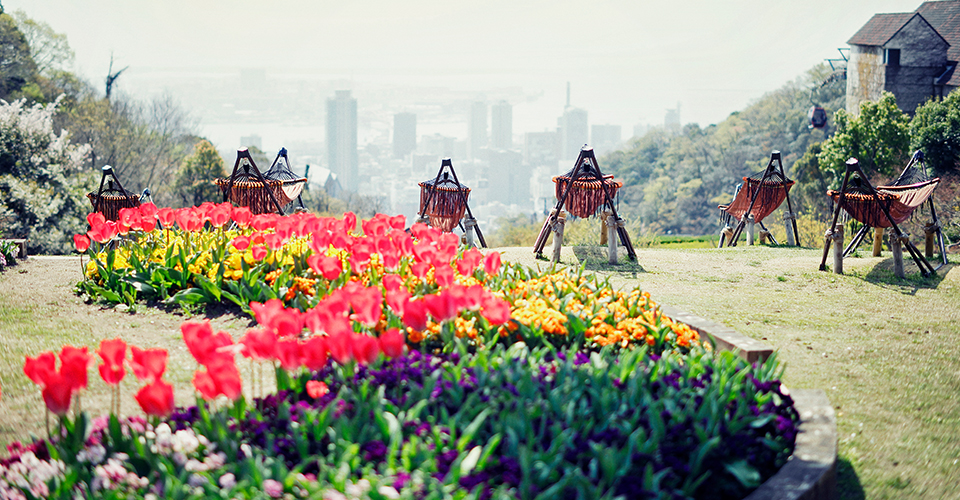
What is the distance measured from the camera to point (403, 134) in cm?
13825

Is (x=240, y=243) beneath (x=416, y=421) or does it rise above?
above

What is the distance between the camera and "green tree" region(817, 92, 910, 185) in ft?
73.7

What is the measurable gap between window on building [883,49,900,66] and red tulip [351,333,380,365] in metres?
34.3

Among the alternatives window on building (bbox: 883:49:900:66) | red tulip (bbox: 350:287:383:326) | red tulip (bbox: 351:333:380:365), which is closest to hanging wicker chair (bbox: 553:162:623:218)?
red tulip (bbox: 350:287:383:326)

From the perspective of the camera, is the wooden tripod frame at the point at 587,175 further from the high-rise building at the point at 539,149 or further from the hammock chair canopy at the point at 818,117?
the high-rise building at the point at 539,149

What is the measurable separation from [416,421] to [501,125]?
482 feet

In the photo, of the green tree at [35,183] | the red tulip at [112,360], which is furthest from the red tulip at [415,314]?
the green tree at [35,183]

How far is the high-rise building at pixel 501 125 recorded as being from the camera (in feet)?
478

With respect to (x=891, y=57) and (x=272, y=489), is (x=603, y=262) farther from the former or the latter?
(x=891, y=57)

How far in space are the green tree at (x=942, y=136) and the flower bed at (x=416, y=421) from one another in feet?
70.2

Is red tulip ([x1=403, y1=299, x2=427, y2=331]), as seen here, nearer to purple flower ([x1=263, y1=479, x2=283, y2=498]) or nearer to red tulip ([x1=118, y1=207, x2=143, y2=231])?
Result: purple flower ([x1=263, y1=479, x2=283, y2=498])

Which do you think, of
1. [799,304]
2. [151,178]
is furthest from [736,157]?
[799,304]

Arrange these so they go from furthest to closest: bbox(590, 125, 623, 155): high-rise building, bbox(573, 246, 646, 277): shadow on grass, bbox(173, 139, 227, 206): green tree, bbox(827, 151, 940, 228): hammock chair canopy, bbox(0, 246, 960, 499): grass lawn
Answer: bbox(590, 125, 623, 155): high-rise building, bbox(173, 139, 227, 206): green tree, bbox(573, 246, 646, 277): shadow on grass, bbox(827, 151, 940, 228): hammock chair canopy, bbox(0, 246, 960, 499): grass lawn

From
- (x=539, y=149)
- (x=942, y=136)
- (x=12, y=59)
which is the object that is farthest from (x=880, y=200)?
(x=539, y=149)
